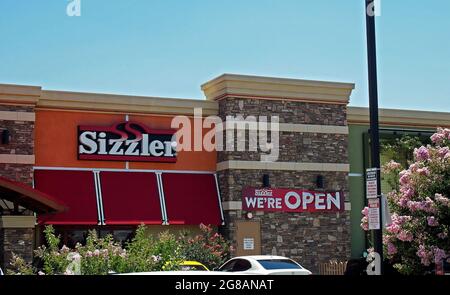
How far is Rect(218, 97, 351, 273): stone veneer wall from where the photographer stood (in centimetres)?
2803

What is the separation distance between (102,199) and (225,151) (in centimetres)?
523

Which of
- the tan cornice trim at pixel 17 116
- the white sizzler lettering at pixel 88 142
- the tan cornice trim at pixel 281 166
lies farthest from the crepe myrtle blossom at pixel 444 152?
the tan cornice trim at pixel 17 116

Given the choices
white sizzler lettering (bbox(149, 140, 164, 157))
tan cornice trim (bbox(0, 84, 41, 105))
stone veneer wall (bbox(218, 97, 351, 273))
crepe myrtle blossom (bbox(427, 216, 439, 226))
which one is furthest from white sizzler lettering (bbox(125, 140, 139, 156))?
crepe myrtle blossom (bbox(427, 216, 439, 226))

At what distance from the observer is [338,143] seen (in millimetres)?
29984

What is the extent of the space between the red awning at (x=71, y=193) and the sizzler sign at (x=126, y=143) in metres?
0.90

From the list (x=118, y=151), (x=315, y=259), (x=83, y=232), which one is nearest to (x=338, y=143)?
(x=315, y=259)

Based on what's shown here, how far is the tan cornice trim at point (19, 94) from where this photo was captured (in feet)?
83.8

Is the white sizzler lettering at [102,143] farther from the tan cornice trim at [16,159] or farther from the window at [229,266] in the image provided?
the window at [229,266]

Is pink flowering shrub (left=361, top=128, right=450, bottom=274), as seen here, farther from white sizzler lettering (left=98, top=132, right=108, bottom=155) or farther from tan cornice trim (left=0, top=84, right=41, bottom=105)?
→ tan cornice trim (left=0, top=84, right=41, bottom=105)

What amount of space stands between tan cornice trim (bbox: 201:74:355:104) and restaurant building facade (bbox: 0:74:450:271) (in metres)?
0.04

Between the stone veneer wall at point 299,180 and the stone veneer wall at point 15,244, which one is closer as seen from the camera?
the stone veneer wall at point 15,244

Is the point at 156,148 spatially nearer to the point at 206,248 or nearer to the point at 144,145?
the point at 144,145

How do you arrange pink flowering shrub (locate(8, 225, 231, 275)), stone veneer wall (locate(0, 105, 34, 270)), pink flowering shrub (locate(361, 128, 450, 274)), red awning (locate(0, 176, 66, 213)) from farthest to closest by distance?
stone veneer wall (locate(0, 105, 34, 270)) < red awning (locate(0, 176, 66, 213)) < pink flowering shrub (locate(361, 128, 450, 274)) < pink flowering shrub (locate(8, 225, 231, 275))

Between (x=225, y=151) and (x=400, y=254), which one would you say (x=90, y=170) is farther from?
(x=400, y=254)
